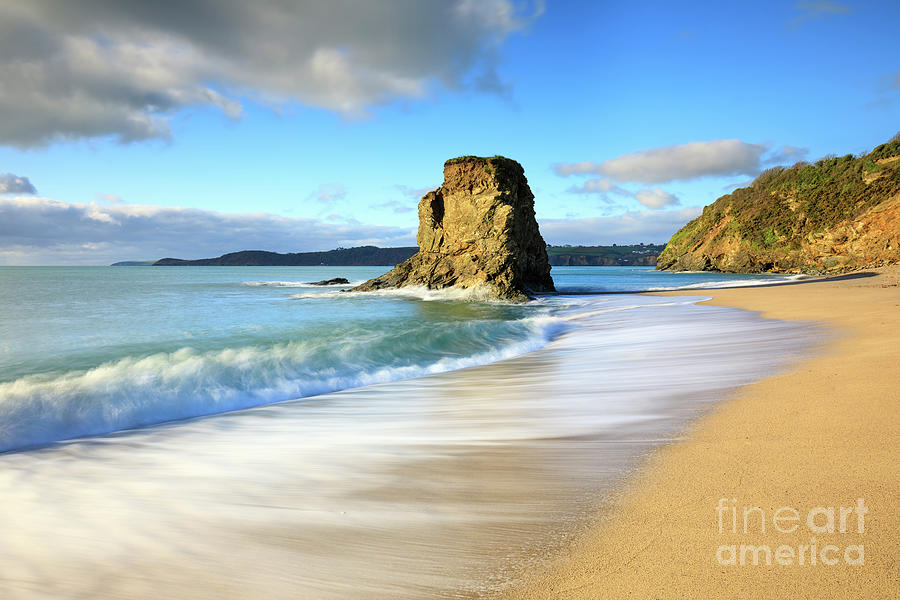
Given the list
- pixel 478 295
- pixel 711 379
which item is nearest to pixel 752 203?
pixel 478 295

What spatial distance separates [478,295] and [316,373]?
62.8 ft

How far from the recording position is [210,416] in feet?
21.2

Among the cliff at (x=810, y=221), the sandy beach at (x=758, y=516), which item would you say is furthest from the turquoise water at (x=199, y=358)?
the cliff at (x=810, y=221)

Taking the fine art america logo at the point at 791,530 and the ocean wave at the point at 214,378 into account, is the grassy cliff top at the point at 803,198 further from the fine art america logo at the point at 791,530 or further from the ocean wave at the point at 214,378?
the fine art america logo at the point at 791,530

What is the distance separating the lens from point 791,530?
2.15m

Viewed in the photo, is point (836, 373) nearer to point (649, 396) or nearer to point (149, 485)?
point (649, 396)

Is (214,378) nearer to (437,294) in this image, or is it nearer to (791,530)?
(791,530)

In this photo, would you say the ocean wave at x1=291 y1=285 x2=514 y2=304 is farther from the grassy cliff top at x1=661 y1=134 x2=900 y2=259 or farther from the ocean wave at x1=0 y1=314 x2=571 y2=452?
the grassy cliff top at x1=661 y1=134 x2=900 y2=259

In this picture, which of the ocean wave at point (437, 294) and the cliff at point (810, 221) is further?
the cliff at point (810, 221)

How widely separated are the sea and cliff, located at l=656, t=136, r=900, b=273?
42447mm

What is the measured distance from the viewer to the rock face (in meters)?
28.3

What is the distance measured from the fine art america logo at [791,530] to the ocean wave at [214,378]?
21.7ft

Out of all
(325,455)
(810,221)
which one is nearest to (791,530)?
(325,455)

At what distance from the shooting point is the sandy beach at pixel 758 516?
1.84 metres
